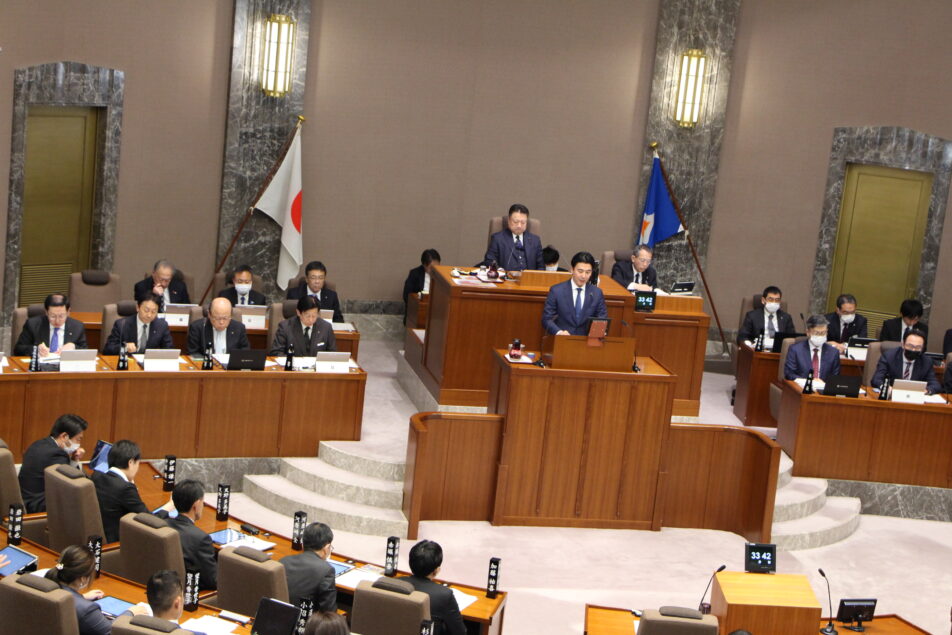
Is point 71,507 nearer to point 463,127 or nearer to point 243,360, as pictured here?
point 243,360

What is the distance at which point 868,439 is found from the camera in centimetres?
1051

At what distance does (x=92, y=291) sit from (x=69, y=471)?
4.50 m

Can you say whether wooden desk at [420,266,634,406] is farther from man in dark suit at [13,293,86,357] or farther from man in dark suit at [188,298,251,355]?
man in dark suit at [13,293,86,357]

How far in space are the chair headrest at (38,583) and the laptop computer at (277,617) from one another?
2.92 ft

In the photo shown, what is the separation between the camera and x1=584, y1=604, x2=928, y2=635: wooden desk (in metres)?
6.66

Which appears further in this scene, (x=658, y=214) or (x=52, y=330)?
(x=658, y=214)

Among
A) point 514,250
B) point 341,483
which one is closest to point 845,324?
point 514,250

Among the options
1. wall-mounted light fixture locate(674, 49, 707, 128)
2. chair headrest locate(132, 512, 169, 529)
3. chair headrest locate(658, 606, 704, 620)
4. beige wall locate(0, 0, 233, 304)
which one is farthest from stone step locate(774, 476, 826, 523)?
beige wall locate(0, 0, 233, 304)

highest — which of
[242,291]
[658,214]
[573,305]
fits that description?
[658,214]

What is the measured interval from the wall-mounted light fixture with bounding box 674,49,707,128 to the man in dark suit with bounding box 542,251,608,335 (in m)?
4.56

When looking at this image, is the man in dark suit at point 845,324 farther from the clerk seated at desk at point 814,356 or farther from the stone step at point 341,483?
the stone step at point 341,483

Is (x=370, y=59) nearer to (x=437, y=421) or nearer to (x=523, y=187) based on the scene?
(x=523, y=187)

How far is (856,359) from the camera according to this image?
11.6 metres

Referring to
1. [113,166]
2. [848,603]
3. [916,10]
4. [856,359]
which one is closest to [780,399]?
[856,359]
